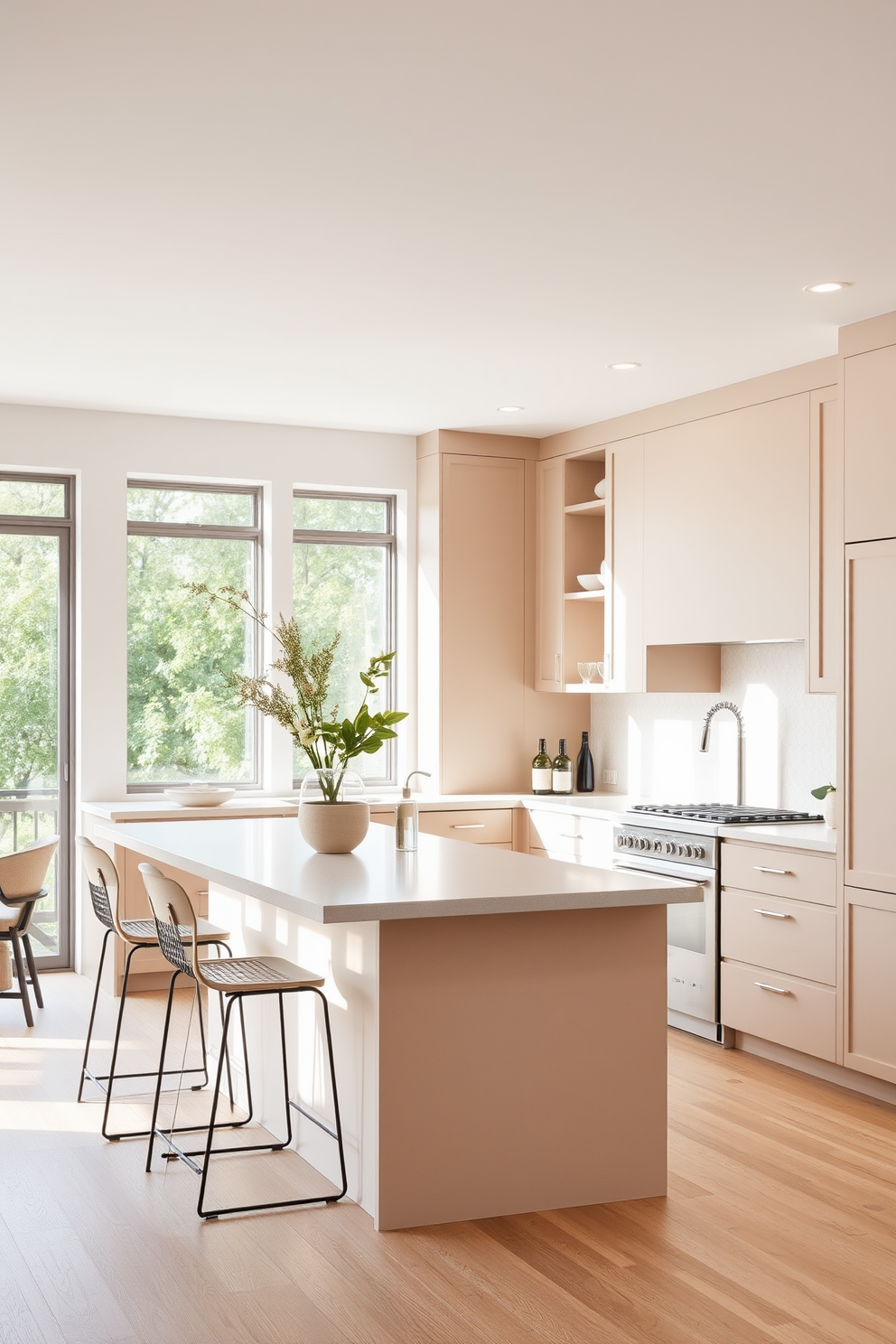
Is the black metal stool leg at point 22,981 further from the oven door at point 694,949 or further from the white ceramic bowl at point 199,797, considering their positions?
the oven door at point 694,949

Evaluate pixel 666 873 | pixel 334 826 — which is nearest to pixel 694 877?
pixel 666 873

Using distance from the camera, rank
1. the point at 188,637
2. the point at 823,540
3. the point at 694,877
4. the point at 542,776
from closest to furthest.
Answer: the point at 823,540
the point at 694,877
the point at 188,637
the point at 542,776

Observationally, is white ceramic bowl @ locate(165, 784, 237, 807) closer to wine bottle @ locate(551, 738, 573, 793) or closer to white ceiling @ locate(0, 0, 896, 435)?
wine bottle @ locate(551, 738, 573, 793)

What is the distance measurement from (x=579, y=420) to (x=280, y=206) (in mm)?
3068

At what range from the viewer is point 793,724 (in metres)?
5.74

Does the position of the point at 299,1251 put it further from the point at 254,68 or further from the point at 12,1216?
the point at 254,68

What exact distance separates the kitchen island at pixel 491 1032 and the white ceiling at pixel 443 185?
183cm

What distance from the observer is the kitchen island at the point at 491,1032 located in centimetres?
332

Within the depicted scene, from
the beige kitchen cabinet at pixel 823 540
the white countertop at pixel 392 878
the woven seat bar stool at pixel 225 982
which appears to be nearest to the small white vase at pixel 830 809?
the beige kitchen cabinet at pixel 823 540

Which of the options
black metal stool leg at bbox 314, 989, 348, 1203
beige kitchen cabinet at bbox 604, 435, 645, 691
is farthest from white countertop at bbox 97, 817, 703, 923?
beige kitchen cabinet at bbox 604, 435, 645, 691

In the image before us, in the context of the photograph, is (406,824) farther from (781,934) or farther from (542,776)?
(542,776)

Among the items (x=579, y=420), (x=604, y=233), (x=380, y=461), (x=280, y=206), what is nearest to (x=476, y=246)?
(x=604, y=233)

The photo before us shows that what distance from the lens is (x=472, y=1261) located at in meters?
3.12

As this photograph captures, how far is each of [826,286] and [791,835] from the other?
6.46 feet
